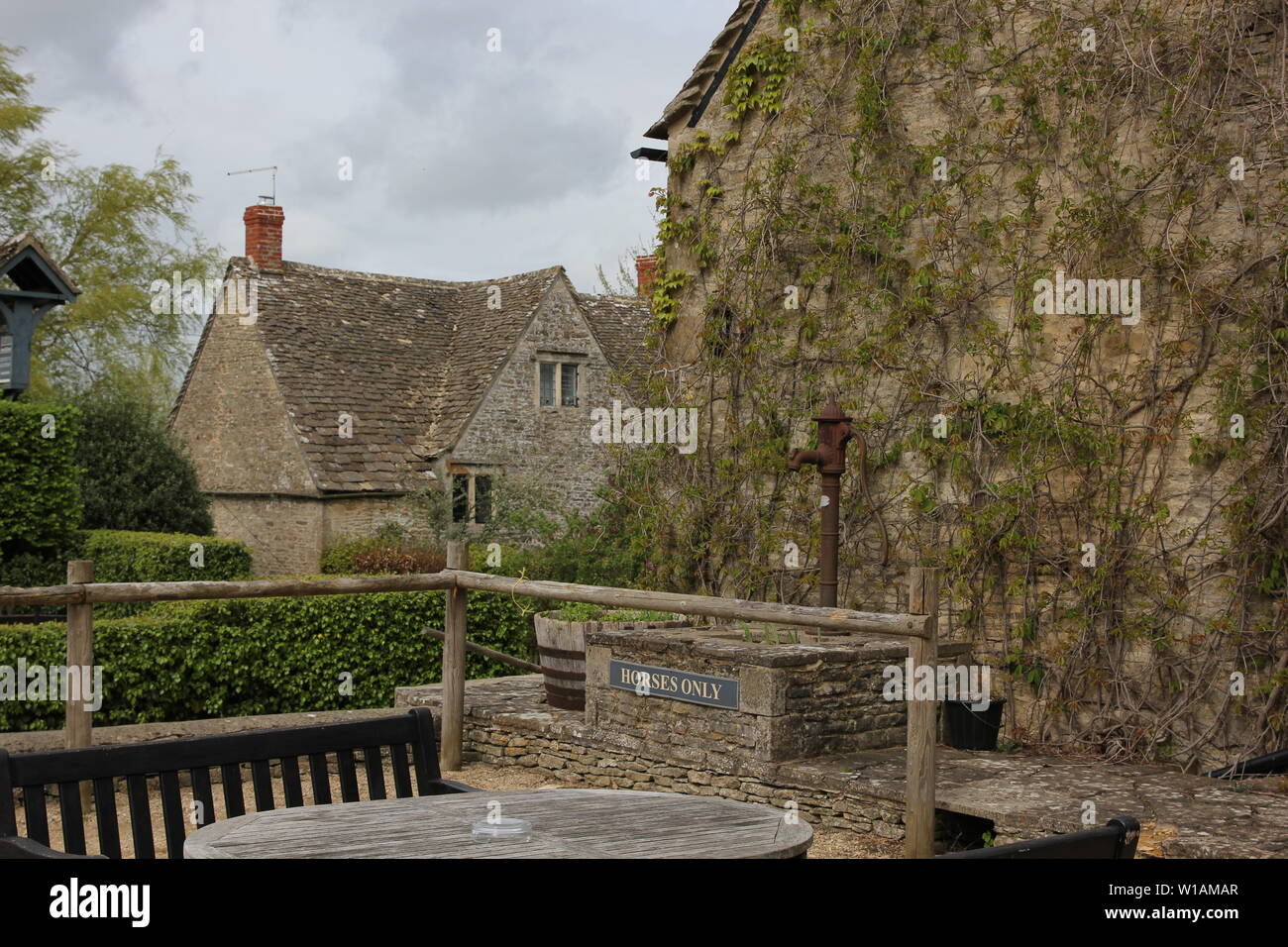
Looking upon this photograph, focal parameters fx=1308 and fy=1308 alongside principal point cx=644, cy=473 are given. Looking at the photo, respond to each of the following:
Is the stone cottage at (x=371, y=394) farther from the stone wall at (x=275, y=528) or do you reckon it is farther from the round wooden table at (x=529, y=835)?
the round wooden table at (x=529, y=835)

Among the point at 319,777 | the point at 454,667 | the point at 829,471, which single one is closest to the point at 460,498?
the point at 829,471

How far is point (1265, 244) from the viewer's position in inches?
318

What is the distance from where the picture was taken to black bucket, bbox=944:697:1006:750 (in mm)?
8445

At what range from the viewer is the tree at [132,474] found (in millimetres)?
20766

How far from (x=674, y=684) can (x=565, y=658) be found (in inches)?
55.2

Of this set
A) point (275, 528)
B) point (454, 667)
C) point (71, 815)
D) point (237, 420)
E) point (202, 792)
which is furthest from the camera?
point (237, 420)

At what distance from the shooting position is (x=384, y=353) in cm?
2475

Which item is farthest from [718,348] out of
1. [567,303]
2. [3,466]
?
[567,303]

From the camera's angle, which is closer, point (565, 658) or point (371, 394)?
point (565, 658)

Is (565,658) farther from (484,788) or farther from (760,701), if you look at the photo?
(760,701)

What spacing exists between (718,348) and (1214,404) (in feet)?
13.7
